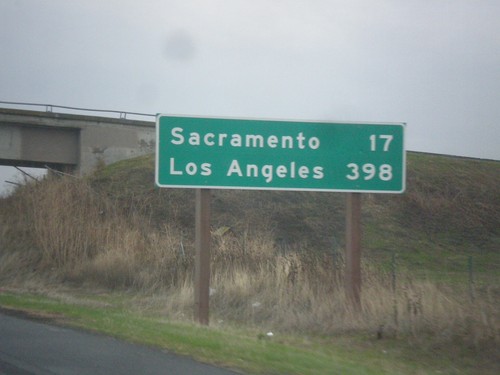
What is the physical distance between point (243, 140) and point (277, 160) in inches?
29.2

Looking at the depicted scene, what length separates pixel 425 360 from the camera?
11414 mm

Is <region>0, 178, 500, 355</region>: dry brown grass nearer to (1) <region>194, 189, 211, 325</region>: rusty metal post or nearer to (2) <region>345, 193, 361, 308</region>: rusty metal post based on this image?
(2) <region>345, 193, 361, 308</region>: rusty metal post

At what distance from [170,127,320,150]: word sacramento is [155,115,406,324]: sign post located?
0.02 m

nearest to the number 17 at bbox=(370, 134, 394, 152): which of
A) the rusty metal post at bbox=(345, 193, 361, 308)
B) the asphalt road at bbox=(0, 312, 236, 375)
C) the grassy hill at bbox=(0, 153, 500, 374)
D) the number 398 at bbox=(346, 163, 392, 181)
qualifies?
the number 398 at bbox=(346, 163, 392, 181)

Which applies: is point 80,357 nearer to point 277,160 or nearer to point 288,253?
point 277,160

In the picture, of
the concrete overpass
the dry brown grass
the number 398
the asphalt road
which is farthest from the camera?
the concrete overpass

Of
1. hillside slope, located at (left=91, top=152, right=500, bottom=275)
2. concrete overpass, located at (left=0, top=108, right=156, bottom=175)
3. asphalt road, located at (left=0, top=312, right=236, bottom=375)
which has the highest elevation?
concrete overpass, located at (left=0, top=108, right=156, bottom=175)

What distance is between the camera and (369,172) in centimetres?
1473

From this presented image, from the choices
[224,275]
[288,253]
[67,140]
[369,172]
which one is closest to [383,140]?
[369,172]

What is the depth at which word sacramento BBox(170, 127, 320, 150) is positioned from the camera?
561 inches

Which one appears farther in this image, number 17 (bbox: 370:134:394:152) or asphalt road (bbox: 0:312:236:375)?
number 17 (bbox: 370:134:394:152)

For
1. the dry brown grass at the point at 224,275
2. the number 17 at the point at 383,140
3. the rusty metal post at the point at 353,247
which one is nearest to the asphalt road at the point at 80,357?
the dry brown grass at the point at 224,275

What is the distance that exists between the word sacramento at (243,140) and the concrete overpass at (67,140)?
2739cm

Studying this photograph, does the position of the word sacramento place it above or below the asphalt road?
above
